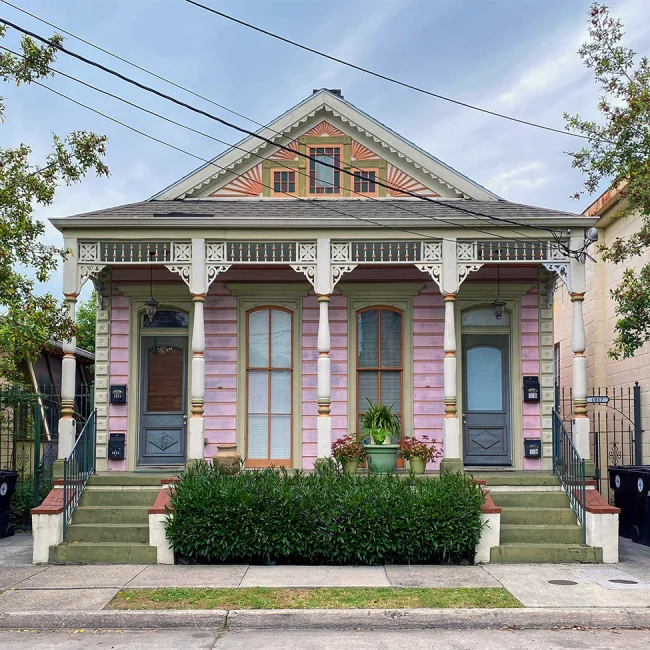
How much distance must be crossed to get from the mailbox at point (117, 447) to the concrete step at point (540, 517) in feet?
20.2

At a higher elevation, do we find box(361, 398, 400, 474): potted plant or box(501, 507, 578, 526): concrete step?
box(361, 398, 400, 474): potted plant

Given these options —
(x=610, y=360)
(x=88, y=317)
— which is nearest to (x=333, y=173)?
(x=610, y=360)

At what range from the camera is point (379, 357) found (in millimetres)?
14039

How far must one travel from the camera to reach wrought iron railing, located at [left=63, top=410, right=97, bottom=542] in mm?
11227

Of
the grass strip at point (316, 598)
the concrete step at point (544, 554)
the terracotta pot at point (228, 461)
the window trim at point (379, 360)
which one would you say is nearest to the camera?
the grass strip at point (316, 598)

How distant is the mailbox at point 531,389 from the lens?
13.8 m

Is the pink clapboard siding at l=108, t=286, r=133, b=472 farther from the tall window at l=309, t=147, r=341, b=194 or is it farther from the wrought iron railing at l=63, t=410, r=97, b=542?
the tall window at l=309, t=147, r=341, b=194

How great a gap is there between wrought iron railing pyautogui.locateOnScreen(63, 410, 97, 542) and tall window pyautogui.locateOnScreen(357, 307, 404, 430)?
432 cm

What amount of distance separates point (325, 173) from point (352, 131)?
33.3 inches

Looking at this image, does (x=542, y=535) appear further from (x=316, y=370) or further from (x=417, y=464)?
(x=316, y=370)

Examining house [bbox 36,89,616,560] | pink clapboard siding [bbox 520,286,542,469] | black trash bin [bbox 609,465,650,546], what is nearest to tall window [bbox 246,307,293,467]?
house [bbox 36,89,616,560]

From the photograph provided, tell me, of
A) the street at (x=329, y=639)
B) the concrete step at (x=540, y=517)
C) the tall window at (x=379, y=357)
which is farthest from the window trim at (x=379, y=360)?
the street at (x=329, y=639)

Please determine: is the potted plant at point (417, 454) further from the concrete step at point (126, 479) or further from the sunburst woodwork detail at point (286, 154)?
the sunburst woodwork detail at point (286, 154)

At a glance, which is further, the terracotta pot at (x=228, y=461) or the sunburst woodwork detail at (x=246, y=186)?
the sunburst woodwork detail at (x=246, y=186)
